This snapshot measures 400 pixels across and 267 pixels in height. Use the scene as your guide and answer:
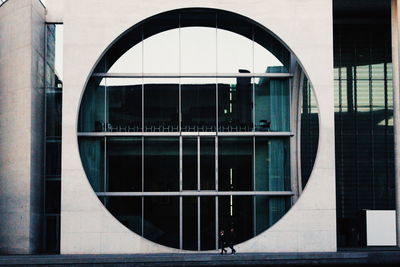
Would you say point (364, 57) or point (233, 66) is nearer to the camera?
point (233, 66)

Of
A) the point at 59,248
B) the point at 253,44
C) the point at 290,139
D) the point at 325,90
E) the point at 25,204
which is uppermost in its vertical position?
the point at 253,44

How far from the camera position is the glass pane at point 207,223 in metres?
27.8

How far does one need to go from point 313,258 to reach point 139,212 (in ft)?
22.4

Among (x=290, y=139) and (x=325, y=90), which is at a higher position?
(x=325, y=90)

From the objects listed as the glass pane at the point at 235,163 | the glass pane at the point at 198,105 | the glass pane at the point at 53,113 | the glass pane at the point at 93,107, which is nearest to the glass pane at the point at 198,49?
the glass pane at the point at 198,105

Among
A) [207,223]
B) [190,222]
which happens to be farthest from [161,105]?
[207,223]

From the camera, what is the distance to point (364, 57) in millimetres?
33094

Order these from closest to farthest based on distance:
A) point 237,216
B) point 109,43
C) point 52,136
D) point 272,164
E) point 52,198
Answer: point 109,43 → point 237,216 → point 272,164 → point 52,198 → point 52,136

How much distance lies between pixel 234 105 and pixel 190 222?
4759 mm

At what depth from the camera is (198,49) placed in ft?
93.9

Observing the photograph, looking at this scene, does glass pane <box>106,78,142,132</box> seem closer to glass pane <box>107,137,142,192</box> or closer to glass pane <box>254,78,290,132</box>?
glass pane <box>107,137,142,192</box>

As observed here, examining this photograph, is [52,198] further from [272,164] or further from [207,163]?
[272,164]

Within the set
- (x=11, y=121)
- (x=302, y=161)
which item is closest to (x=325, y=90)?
(x=302, y=161)

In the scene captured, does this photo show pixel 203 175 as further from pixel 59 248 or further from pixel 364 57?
pixel 364 57
